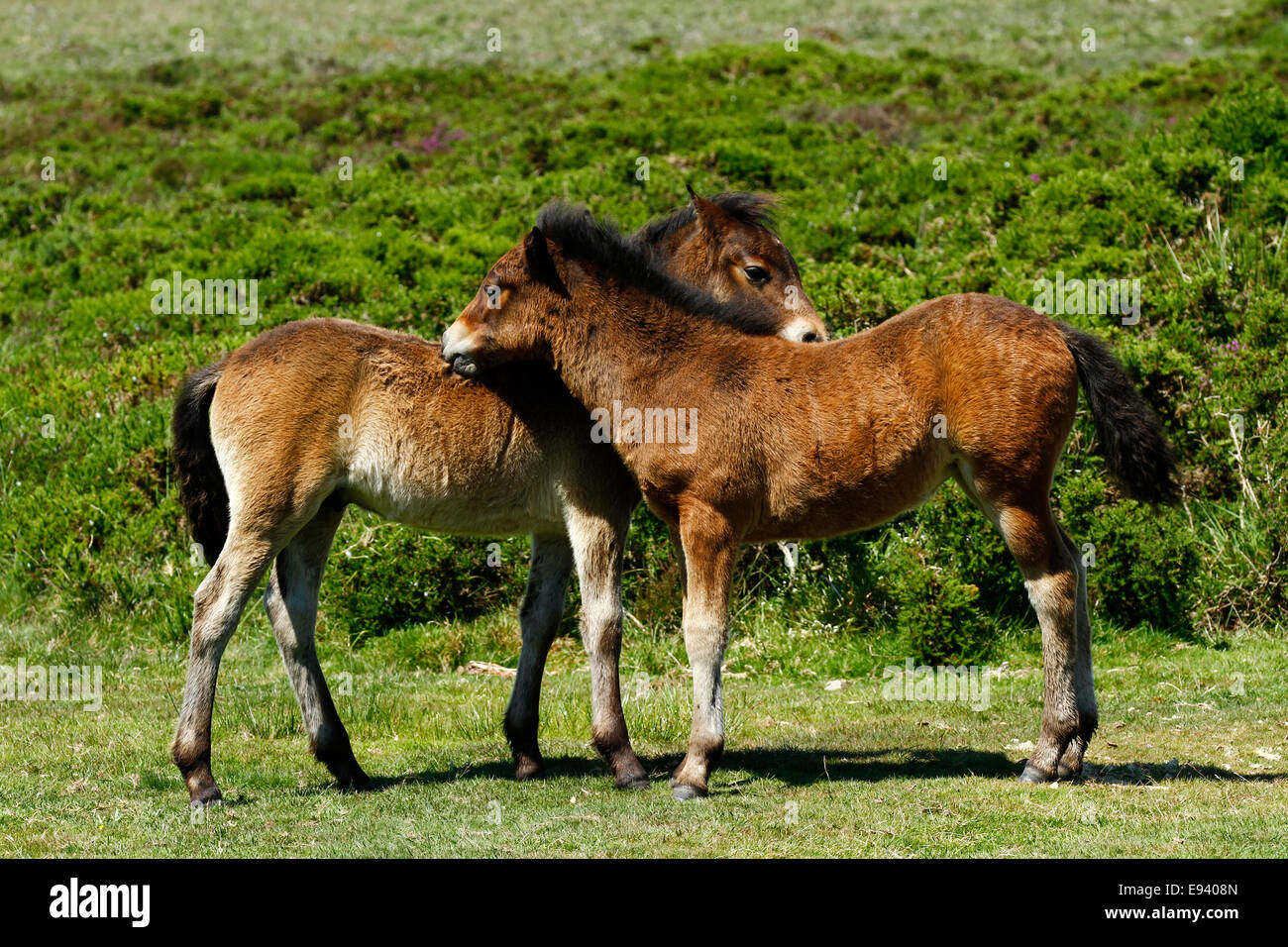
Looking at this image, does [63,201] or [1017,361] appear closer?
[1017,361]

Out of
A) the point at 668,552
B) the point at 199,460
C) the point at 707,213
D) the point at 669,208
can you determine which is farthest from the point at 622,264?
the point at 669,208

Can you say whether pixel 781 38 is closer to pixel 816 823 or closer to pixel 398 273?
pixel 398 273

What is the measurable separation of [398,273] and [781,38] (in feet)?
94.1

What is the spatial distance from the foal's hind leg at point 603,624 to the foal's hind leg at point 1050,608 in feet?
7.15

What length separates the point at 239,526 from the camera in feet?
23.5

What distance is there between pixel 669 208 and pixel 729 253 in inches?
507

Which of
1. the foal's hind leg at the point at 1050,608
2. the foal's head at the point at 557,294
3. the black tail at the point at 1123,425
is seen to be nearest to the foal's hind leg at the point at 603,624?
the foal's head at the point at 557,294

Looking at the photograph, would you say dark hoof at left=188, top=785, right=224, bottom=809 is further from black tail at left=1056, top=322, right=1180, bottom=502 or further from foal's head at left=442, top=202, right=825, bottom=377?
black tail at left=1056, top=322, right=1180, bottom=502

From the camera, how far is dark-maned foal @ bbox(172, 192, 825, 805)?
7176 millimetres

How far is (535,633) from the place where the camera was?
319 inches

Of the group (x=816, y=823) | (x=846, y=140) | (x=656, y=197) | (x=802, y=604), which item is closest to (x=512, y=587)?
(x=802, y=604)

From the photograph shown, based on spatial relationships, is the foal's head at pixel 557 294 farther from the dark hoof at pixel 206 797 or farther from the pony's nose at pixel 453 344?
the dark hoof at pixel 206 797

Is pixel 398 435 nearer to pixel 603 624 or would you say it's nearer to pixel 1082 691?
pixel 603 624

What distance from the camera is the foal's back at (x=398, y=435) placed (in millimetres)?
7246
